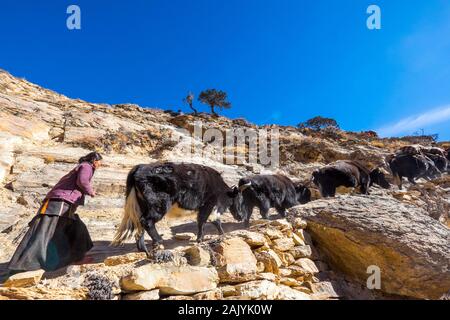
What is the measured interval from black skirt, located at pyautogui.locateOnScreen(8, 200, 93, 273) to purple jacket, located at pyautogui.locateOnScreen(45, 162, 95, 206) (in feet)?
0.33

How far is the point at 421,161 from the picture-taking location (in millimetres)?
12820

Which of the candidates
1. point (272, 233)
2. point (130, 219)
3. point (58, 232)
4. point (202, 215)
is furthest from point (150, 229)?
point (272, 233)

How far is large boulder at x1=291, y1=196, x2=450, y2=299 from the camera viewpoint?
395 centimetres

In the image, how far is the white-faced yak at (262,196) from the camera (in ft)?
23.0

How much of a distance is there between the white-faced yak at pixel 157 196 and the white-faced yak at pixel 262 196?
4.29 feet

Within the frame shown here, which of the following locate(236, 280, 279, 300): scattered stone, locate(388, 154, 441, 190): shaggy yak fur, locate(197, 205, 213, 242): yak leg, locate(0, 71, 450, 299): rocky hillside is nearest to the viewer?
locate(0, 71, 450, 299): rocky hillside

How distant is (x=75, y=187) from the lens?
440 centimetres

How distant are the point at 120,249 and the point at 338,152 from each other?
1526 centimetres

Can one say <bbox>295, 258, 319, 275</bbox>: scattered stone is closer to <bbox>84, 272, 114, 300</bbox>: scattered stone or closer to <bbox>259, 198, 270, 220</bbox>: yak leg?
<bbox>84, 272, 114, 300</bbox>: scattered stone

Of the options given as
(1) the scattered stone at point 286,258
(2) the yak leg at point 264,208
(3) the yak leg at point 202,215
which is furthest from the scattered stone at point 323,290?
(2) the yak leg at point 264,208

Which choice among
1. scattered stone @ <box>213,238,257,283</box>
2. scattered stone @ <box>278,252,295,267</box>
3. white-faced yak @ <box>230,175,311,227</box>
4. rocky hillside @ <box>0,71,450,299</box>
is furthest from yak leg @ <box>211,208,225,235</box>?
scattered stone @ <box>213,238,257,283</box>

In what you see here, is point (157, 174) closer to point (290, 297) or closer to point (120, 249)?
point (120, 249)
